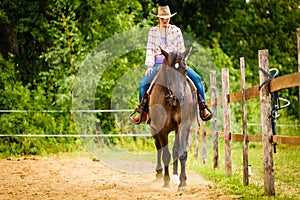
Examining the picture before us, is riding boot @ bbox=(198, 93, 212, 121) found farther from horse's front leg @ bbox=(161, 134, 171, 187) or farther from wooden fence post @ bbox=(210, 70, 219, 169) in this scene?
wooden fence post @ bbox=(210, 70, 219, 169)

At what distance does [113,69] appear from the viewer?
60.9 ft

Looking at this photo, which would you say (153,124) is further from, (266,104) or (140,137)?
(140,137)

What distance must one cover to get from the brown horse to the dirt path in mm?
Answer: 473

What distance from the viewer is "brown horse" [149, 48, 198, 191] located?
8.23 m

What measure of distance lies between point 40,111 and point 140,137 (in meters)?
3.21

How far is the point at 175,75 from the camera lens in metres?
8.14

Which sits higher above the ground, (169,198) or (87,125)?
(87,125)

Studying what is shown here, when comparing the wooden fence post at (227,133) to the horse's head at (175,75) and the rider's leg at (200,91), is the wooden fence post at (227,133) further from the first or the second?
the horse's head at (175,75)

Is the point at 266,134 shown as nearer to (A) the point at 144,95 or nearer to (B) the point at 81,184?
(A) the point at 144,95

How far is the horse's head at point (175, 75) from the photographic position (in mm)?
8172

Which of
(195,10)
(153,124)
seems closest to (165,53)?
(153,124)

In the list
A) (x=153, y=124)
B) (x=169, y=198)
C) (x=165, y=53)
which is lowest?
(x=169, y=198)

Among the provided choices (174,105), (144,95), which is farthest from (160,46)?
(174,105)

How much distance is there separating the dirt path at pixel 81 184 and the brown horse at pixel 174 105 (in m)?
0.47
